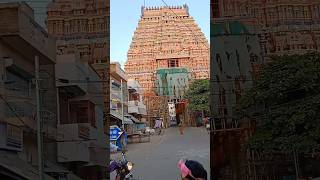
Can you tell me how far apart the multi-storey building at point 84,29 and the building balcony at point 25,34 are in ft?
0.25

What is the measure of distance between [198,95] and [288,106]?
102 centimetres

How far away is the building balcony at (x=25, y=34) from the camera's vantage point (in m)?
3.43

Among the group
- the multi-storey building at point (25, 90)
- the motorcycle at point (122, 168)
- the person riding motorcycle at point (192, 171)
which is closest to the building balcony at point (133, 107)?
the motorcycle at point (122, 168)

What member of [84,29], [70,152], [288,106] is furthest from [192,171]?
[288,106]

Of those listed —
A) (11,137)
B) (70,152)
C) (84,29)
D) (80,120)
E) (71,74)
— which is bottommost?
(70,152)

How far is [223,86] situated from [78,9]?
1.23 m

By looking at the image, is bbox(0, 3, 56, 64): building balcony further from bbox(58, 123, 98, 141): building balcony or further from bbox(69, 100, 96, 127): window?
bbox(58, 123, 98, 141): building balcony

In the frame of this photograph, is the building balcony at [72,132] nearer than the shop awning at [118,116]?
Yes

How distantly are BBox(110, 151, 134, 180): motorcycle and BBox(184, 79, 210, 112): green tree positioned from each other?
1.99ft

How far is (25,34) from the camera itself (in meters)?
3.48

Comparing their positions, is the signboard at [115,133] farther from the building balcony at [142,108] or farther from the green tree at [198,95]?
the green tree at [198,95]

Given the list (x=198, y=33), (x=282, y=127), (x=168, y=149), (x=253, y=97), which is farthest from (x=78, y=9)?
(x=282, y=127)

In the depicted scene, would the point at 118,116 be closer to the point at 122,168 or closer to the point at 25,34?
the point at 122,168

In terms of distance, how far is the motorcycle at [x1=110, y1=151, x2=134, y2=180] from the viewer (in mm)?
3443
